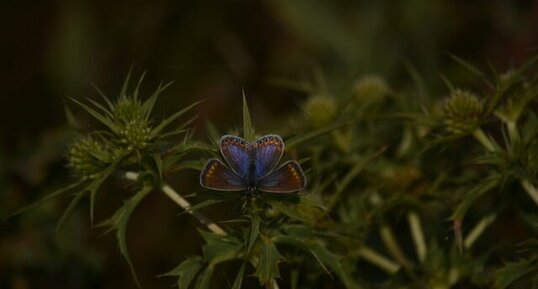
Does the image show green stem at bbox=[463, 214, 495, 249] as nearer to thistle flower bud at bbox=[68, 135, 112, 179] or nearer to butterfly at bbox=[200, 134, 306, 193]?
butterfly at bbox=[200, 134, 306, 193]

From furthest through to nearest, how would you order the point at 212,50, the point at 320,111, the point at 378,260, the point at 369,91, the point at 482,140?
the point at 212,50 → the point at 369,91 → the point at 320,111 → the point at 378,260 → the point at 482,140

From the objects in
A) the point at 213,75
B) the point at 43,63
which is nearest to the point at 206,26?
the point at 213,75

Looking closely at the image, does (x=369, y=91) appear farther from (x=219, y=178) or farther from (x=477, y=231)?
(x=219, y=178)

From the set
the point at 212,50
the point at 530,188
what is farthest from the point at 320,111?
the point at 212,50

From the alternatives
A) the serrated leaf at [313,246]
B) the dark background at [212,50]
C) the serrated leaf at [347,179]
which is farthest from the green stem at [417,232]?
the dark background at [212,50]

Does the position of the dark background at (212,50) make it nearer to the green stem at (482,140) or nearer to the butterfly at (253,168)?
the green stem at (482,140)
